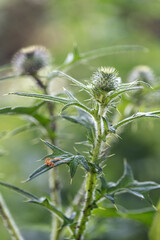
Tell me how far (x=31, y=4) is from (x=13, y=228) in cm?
1092

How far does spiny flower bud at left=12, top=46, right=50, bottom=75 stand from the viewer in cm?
262

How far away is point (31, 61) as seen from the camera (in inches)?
105

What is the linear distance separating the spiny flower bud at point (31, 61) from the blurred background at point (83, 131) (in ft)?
0.47

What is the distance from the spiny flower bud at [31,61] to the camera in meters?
2.62

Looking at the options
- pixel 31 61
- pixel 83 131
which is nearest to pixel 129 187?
pixel 31 61

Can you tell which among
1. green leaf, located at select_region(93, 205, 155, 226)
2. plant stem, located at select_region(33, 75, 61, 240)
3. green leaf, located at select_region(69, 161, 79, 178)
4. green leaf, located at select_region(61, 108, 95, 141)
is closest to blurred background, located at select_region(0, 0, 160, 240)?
plant stem, located at select_region(33, 75, 61, 240)

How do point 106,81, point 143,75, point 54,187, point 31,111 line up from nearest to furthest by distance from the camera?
point 106,81
point 31,111
point 54,187
point 143,75

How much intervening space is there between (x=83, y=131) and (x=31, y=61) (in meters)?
2.31

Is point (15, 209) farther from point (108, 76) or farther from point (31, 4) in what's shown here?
point (31, 4)

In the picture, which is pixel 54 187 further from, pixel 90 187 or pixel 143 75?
pixel 143 75

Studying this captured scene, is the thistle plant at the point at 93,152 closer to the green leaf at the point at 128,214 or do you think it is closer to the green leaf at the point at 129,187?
the green leaf at the point at 129,187

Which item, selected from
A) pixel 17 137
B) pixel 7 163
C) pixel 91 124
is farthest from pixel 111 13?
pixel 91 124

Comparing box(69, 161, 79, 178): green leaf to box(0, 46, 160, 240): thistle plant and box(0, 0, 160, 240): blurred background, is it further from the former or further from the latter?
box(0, 0, 160, 240): blurred background

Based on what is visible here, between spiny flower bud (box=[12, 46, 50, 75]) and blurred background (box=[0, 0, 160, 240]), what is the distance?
14cm
